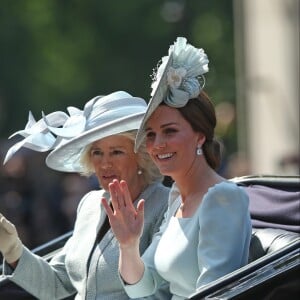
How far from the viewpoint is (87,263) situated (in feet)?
16.9

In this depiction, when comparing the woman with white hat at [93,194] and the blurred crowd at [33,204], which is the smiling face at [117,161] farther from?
the blurred crowd at [33,204]

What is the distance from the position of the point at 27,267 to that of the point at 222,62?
2342cm

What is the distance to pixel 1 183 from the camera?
471 inches

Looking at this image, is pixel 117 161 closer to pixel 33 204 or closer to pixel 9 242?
pixel 9 242

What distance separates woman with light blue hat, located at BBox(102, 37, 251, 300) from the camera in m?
4.47

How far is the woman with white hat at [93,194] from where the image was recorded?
200 inches

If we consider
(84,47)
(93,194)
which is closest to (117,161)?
(93,194)

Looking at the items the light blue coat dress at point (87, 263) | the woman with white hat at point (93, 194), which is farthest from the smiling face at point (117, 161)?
the light blue coat dress at point (87, 263)

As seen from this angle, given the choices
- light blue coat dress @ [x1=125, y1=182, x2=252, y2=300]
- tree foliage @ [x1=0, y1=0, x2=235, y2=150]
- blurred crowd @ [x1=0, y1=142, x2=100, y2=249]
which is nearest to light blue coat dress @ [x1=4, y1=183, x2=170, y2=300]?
light blue coat dress @ [x1=125, y1=182, x2=252, y2=300]

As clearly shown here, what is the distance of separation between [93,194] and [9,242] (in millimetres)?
533

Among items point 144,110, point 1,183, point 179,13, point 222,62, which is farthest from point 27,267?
point 222,62

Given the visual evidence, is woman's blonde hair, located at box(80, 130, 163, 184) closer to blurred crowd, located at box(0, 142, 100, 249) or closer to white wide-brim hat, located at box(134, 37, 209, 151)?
white wide-brim hat, located at box(134, 37, 209, 151)

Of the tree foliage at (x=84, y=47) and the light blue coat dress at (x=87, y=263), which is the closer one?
the light blue coat dress at (x=87, y=263)

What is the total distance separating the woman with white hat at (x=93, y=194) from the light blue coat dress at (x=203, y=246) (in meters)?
0.35
